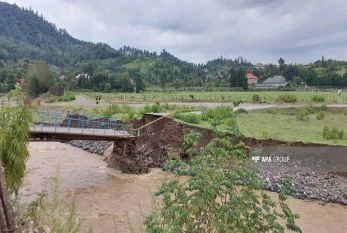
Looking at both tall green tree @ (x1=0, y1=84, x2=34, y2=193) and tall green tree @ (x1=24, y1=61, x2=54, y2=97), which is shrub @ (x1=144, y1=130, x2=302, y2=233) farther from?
tall green tree @ (x1=24, y1=61, x2=54, y2=97)

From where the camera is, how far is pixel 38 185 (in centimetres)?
1505

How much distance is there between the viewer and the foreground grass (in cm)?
1848

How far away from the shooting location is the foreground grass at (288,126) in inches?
728

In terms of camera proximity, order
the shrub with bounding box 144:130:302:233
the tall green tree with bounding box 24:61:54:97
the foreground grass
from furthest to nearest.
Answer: the tall green tree with bounding box 24:61:54:97 → the foreground grass → the shrub with bounding box 144:130:302:233

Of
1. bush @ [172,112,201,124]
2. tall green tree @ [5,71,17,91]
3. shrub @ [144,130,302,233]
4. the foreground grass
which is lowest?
the foreground grass

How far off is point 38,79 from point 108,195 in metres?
42.6

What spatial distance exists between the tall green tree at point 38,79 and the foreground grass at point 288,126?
36.4 meters

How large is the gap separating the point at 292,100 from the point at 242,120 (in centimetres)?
1627

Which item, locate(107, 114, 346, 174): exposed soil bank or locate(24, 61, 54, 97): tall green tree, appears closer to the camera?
locate(107, 114, 346, 174): exposed soil bank

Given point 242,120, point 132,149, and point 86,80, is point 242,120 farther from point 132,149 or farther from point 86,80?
point 86,80

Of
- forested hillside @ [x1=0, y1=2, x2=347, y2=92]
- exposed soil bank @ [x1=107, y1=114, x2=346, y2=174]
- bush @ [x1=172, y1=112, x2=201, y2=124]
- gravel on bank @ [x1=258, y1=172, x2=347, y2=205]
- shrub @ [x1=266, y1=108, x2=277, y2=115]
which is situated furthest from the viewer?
forested hillside @ [x1=0, y1=2, x2=347, y2=92]

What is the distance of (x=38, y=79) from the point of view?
169ft

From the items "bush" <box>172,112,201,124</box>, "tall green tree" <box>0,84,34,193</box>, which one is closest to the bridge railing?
"tall green tree" <box>0,84,34,193</box>

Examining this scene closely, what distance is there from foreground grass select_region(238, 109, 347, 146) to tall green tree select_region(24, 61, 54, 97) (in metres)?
36.4
